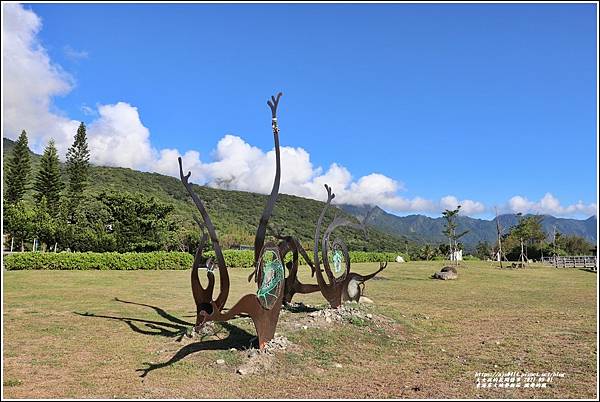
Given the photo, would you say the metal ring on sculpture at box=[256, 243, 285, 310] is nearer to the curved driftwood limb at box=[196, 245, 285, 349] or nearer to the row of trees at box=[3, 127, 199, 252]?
the curved driftwood limb at box=[196, 245, 285, 349]

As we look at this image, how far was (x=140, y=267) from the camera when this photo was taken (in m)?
26.2

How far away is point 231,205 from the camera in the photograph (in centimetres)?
7969

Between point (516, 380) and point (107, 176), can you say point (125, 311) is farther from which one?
point (107, 176)

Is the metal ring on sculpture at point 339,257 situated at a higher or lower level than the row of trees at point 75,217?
lower

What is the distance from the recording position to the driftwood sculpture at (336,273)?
1062 centimetres

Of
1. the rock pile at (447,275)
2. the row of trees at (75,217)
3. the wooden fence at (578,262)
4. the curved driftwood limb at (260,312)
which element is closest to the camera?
the curved driftwood limb at (260,312)

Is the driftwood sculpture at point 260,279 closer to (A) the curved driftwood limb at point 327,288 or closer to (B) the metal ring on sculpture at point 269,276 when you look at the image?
(B) the metal ring on sculpture at point 269,276

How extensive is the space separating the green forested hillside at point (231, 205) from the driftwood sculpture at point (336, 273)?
36.5m

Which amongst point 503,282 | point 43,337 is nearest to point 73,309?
point 43,337

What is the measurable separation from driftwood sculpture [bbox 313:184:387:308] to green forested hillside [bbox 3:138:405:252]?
120 feet

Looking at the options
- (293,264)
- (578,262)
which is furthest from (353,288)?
(578,262)

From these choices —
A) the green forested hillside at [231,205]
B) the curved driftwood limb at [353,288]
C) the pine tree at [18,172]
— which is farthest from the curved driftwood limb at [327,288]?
the green forested hillside at [231,205]

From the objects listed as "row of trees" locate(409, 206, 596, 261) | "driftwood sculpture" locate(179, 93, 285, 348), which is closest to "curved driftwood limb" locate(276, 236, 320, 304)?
"driftwood sculpture" locate(179, 93, 285, 348)

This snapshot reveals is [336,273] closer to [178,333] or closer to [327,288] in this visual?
[327,288]
